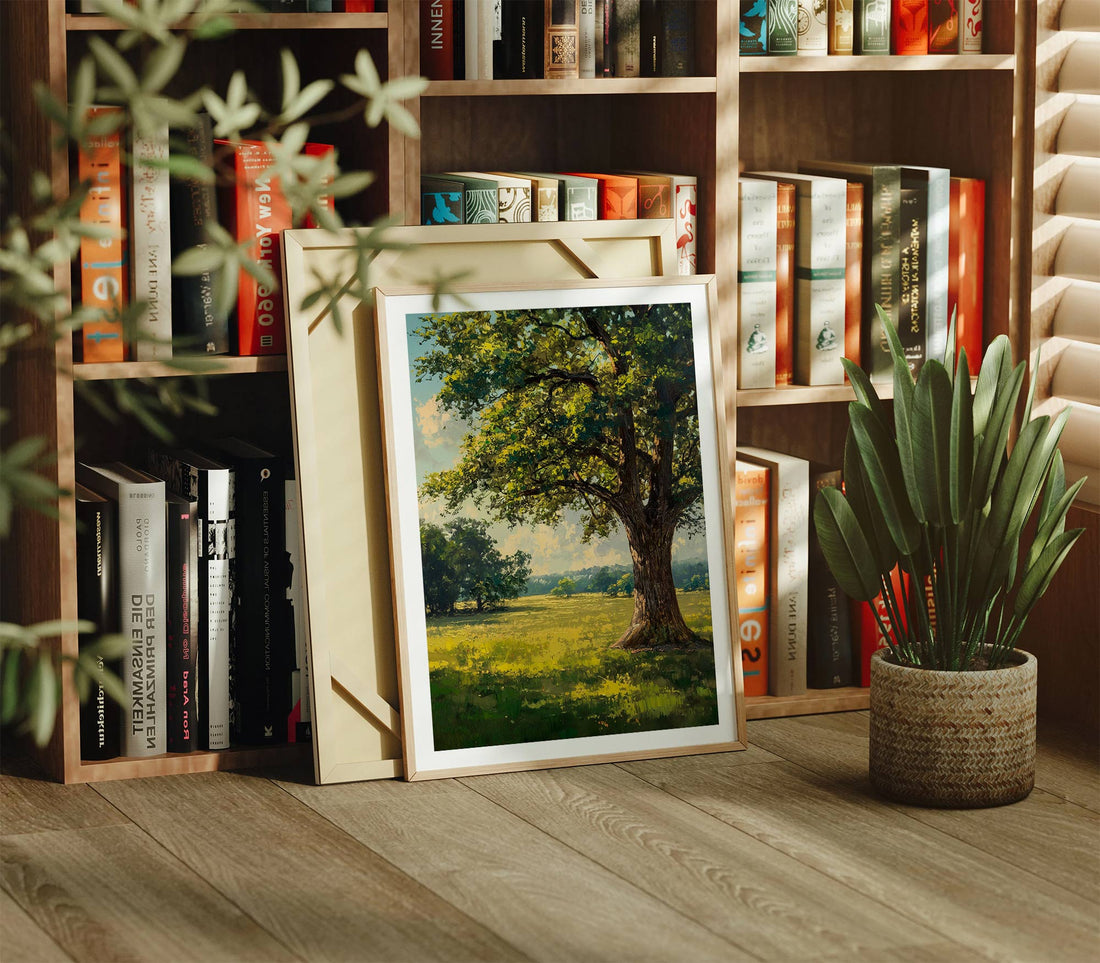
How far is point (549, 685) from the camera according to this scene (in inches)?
85.8

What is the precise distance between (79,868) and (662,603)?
2.83 feet

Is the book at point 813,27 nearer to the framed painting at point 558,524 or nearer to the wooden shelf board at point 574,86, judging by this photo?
the wooden shelf board at point 574,86

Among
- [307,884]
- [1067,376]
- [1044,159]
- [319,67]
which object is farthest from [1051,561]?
[319,67]

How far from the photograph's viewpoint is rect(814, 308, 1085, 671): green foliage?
197 cm

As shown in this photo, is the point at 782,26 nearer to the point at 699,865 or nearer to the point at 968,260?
the point at 968,260

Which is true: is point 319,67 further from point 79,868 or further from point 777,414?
point 79,868

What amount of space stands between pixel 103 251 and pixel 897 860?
4.06ft

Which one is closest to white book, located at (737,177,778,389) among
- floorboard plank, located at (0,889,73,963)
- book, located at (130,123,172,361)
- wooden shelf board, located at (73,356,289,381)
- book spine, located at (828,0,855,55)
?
book spine, located at (828,0,855,55)

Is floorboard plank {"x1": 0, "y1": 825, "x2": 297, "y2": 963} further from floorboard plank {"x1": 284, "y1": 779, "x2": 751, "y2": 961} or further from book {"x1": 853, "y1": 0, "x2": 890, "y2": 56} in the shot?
book {"x1": 853, "y1": 0, "x2": 890, "y2": 56}

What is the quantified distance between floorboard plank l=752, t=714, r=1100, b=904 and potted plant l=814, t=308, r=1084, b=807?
0.11 feet

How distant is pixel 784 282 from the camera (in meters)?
2.35

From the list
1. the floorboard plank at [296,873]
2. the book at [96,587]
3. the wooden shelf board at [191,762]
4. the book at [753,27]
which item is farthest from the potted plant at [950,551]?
the book at [96,587]

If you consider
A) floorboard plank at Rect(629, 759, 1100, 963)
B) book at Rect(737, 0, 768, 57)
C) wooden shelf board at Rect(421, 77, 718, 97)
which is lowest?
floorboard plank at Rect(629, 759, 1100, 963)

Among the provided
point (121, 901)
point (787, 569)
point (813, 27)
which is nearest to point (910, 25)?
point (813, 27)
